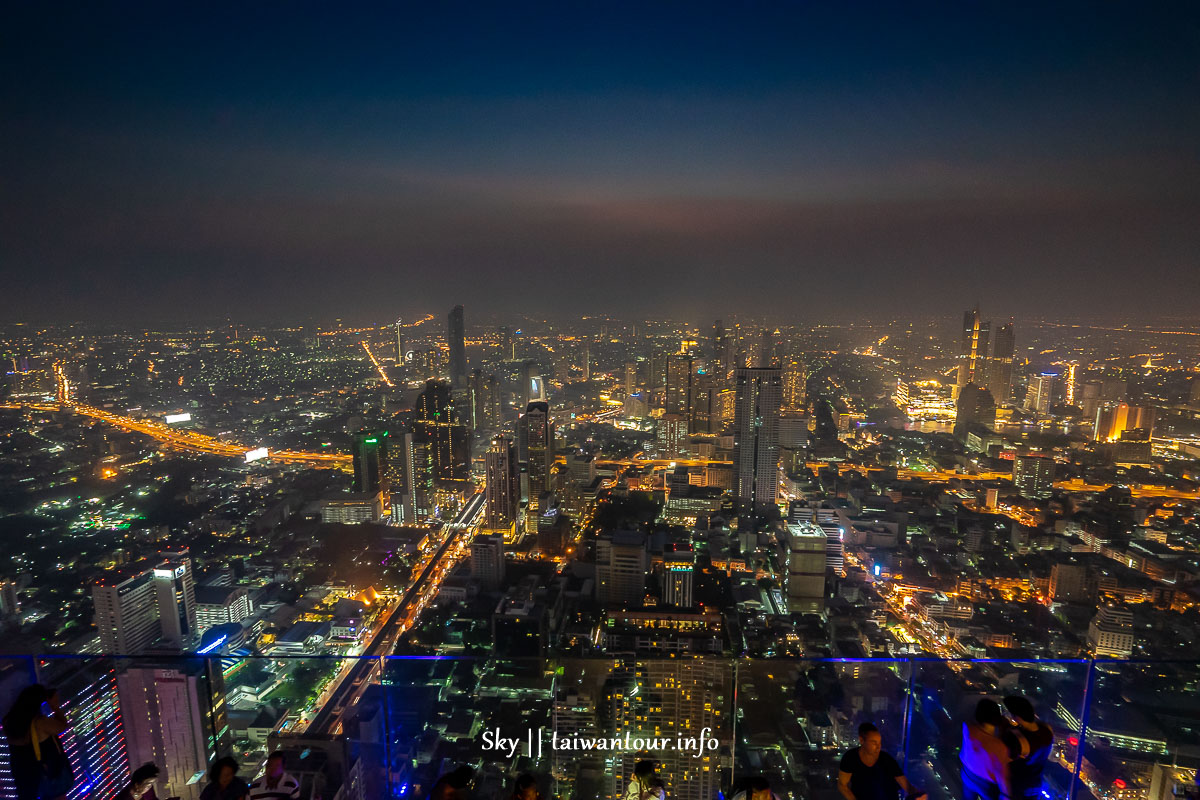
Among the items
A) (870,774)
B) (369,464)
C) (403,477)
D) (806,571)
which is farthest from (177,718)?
(403,477)

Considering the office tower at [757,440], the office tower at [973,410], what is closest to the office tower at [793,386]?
the office tower at [757,440]

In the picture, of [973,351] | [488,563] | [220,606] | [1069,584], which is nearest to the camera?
[220,606]

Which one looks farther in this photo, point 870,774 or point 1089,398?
point 1089,398

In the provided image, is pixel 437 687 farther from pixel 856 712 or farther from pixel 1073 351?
pixel 1073 351

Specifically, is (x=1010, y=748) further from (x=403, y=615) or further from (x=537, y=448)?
(x=537, y=448)

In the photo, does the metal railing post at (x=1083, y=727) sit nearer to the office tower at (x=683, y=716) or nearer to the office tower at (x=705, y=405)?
the office tower at (x=683, y=716)

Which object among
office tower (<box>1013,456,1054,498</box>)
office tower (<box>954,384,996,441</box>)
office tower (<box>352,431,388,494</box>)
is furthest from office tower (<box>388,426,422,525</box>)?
office tower (<box>954,384,996,441</box>)

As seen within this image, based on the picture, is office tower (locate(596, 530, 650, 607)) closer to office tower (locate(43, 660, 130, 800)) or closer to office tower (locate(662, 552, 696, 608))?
office tower (locate(662, 552, 696, 608))
